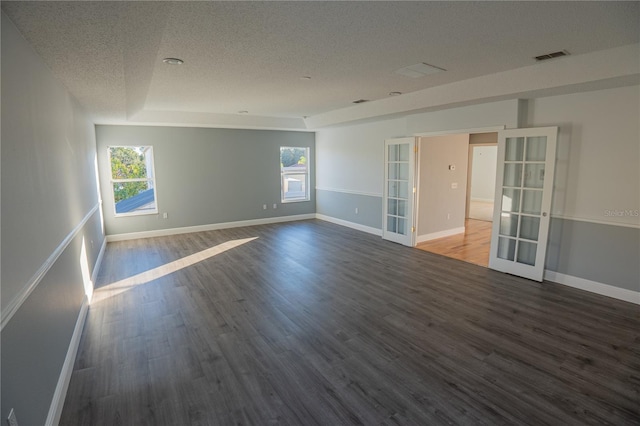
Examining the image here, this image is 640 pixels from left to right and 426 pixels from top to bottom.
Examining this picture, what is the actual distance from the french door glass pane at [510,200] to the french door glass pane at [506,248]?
45 centimetres

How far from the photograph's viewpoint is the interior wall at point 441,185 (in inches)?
256

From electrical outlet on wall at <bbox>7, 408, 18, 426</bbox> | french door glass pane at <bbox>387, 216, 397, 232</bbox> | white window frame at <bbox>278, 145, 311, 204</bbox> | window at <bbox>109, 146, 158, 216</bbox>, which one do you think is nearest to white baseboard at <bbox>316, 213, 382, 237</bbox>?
french door glass pane at <bbox>387, 216, 397, 232</bbox>

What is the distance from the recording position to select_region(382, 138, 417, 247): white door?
6.12m

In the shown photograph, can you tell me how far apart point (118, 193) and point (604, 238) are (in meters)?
8.29

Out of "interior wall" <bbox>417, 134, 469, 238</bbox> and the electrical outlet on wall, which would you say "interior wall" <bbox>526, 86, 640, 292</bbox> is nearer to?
"interior wall" <bbox>417, 134, 469, 238</bbox>

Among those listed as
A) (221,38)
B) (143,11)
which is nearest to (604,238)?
(221,38)

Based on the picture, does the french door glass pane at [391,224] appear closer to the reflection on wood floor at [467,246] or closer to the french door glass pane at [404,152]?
the reflection on wood floor at [467,246]

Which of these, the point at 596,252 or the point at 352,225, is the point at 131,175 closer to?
the point at 352,225

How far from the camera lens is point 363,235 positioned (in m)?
7.23

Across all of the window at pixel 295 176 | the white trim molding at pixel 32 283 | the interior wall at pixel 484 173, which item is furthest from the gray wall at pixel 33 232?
the interior wall at pixel 484 173

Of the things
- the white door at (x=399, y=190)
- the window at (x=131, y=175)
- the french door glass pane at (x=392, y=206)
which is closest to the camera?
the white door at (x=399, y=190)

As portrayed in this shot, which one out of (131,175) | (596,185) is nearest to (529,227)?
(596,185)

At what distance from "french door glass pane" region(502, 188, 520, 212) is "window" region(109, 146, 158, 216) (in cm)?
674

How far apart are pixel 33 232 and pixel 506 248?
532cm
